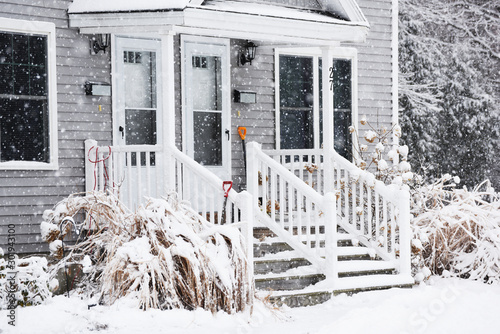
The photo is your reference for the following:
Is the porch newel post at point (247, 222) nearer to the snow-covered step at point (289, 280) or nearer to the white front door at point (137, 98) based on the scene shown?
the snow-covered step at point (289, 280)

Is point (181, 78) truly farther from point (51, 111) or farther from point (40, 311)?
point (40, 311)

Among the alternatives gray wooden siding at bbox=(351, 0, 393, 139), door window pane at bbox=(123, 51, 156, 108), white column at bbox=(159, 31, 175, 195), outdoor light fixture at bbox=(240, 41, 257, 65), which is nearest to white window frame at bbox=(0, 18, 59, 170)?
door window pane at bbox=(123, 51, 156, 108)

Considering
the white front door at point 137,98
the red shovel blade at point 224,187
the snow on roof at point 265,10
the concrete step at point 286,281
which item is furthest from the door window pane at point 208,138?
the concrete step at point 286,281

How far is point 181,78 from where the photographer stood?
10008mm

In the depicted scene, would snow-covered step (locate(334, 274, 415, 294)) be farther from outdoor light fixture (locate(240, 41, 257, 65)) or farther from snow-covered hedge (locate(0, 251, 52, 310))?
outdoor light fixture (locate(240, 41, 257, 65))

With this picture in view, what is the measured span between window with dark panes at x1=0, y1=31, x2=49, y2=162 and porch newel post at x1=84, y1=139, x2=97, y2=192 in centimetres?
51

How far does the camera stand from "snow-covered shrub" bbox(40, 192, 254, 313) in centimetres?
630

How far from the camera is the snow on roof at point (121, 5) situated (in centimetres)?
809

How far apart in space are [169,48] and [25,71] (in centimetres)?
206

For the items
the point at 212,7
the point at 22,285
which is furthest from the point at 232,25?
the point at 22,285

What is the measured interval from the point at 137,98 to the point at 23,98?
1.54 meters

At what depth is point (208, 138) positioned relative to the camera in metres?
10.3

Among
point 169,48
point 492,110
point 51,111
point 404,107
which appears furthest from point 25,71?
point 492,110

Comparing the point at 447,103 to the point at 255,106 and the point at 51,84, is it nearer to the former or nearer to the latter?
the point at 255,106
